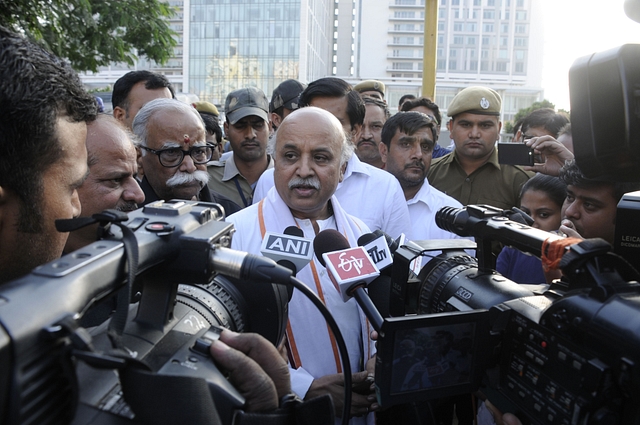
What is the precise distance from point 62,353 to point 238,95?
3.48 metres

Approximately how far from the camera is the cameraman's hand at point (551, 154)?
298 centimetres

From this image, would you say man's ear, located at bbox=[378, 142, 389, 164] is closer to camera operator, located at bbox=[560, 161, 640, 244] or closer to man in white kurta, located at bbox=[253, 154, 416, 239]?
man in white kurta, located at bbox=[253, 154, 416, 239]

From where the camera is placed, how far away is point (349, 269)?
Result: 1448mm

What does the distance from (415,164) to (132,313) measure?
2.54 metres

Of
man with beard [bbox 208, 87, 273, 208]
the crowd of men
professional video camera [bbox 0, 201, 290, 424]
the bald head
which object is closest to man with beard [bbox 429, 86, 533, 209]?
the crowd of men

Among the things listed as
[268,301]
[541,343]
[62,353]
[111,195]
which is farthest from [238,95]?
[62,353]

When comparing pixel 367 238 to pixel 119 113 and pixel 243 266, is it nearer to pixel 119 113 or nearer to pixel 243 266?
pixel 243 266

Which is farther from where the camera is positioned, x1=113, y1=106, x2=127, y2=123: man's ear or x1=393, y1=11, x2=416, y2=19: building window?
x1=393, y1=11, x2=416, y2=19: building window

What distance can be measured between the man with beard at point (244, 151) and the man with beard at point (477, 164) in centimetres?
125

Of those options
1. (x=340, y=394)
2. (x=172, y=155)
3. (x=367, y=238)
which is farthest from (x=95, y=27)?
(x=340, y=394)

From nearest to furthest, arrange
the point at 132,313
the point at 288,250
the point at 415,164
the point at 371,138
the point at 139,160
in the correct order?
the point at 132,313, the point at 288,250, the point at 139,160, the point at 415,164, the point at 371,138

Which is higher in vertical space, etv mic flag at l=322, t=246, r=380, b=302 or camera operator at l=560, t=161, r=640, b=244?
camera operator at l=560, t=161, r=640, b=244

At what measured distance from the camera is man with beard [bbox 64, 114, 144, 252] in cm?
191

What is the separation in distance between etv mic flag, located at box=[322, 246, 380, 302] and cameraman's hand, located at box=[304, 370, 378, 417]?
0.43 metres
